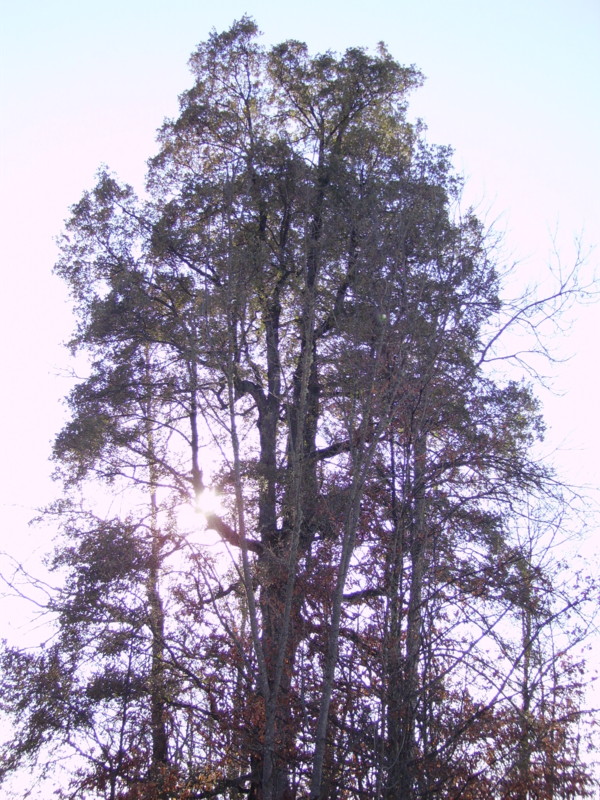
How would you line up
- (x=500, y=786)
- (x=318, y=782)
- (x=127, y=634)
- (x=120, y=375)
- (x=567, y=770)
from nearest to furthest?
(x=318, y=782) → (x=500, y=786) → (x=567, y=770) → (x=127, y=634) → (x=120, y=375)

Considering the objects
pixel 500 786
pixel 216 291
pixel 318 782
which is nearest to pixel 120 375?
pixel 216 291

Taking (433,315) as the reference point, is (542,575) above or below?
below

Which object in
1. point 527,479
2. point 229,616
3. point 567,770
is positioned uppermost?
point 527,479

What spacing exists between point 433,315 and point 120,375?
493 cm

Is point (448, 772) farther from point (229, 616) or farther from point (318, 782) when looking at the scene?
point (229, 616)

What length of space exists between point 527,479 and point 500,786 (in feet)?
11.1

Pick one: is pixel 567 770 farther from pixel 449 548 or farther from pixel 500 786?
pixel 449 548

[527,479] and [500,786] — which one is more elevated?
[527,479]

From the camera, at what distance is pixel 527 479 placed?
29.9 feet

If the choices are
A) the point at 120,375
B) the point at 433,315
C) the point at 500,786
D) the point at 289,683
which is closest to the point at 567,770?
the point at 500,786

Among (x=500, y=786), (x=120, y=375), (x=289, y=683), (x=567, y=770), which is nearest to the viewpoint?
(x=500, y=786)

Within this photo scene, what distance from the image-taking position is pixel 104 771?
369 inches

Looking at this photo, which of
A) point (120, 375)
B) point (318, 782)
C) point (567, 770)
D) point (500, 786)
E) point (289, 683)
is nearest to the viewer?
point (318, 782)

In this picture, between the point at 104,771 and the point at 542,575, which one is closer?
the point at 542,575
